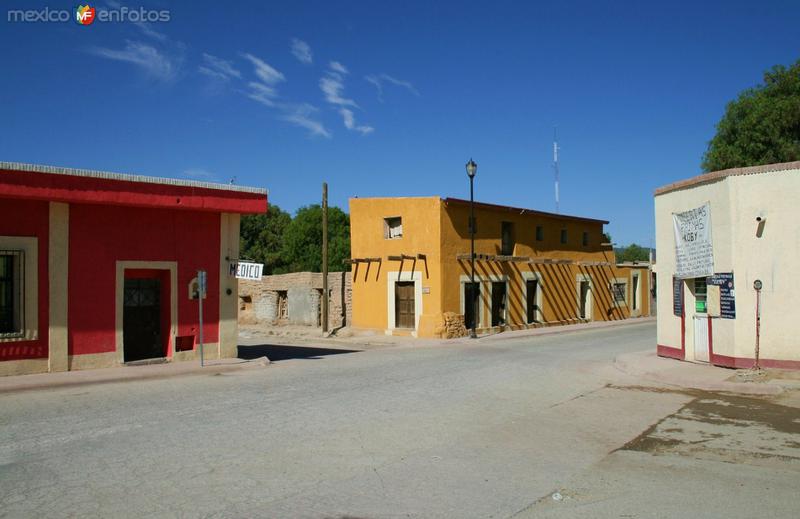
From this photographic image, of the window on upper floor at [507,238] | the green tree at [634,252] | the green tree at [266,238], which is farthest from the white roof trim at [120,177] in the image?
the green tree at [634,252]

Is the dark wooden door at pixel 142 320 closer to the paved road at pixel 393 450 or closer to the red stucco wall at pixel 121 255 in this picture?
the red stucco wall at pixel 121 255

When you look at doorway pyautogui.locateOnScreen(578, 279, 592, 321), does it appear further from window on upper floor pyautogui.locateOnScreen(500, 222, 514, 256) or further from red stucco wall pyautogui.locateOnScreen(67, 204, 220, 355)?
red stucco wall pyautogui.locateOnScreen(67, 204, 220, 355)

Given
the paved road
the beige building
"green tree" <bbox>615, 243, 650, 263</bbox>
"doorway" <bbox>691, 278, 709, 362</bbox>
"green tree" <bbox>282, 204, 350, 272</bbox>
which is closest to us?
the paved road

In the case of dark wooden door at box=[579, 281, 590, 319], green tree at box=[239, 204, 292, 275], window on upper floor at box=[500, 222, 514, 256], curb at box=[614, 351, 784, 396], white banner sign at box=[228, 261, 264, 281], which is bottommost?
curb at box=[614, 351, 784, 396]

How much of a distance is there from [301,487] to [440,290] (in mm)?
20597

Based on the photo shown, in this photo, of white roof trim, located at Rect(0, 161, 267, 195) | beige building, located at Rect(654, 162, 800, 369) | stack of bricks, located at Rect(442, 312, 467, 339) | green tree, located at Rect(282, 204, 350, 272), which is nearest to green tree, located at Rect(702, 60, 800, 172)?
stack of bricks, located at Rect(442, 312, 467, 339)

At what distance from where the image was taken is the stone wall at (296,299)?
31.0m

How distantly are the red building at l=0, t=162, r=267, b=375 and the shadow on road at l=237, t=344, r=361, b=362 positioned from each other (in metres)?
2.13

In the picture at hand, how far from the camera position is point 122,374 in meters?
14.7

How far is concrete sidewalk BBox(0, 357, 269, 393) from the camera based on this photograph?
43.5ft

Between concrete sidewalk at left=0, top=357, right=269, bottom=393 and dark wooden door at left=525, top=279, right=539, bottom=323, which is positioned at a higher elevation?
dark wooden door at left=525, top=279, right=539, bottom=323

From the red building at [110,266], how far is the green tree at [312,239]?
1446 inches

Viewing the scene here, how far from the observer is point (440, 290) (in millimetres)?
26719

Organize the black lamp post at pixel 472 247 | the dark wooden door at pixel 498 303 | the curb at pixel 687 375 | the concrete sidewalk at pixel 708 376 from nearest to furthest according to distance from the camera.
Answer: the curb at pixel 687 375 → the concrete sidewalk at pixel 708 376 → the black lamp post at pixel 472 247 → the dark wooden door at pixel 498 303
